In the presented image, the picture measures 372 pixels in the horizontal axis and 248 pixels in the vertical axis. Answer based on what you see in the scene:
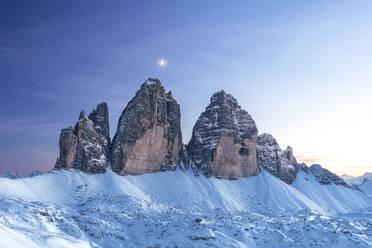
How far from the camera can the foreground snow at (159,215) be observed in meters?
47.1

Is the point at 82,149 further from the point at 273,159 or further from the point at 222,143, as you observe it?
the point at 273,159

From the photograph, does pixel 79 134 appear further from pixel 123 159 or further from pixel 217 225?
pixel 217 225

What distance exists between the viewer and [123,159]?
9012 centimetres

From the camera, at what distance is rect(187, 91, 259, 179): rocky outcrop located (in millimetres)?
107875

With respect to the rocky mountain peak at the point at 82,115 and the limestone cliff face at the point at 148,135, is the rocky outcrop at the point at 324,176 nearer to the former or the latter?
the limestone cliff face at the point at 148,135

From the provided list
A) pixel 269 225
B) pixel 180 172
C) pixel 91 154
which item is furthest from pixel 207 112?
pixel 269 225

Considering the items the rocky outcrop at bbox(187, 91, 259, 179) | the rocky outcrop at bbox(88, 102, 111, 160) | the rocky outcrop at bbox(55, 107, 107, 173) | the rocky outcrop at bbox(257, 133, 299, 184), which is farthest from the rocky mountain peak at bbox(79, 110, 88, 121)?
the rocky outcrop at bbox(257, 133, 299, 184)

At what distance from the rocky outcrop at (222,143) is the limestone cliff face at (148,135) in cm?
1007

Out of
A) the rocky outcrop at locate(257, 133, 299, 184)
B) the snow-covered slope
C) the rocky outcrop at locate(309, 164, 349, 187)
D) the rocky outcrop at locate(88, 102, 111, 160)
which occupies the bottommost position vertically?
the snow-covered slope

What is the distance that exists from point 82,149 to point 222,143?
48156mm

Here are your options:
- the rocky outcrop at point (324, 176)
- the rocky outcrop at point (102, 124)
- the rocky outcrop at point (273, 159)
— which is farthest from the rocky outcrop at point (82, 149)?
the rocky outcrop at point (324, 176)

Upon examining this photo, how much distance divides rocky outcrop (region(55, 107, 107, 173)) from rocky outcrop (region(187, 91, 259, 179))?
120 ft

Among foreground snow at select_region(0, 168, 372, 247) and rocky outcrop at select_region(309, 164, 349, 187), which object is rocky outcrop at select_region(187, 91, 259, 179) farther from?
rocky outcrop at select_region(309, 164, 349, 187)

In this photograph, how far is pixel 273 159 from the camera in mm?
128625
